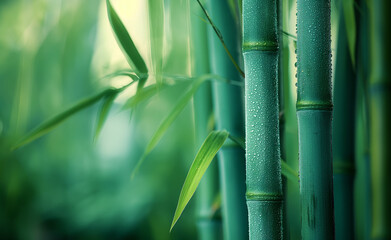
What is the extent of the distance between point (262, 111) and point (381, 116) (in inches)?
6.7

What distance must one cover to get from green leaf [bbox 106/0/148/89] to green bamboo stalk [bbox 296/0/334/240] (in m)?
0.18

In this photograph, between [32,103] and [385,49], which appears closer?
[385,49]

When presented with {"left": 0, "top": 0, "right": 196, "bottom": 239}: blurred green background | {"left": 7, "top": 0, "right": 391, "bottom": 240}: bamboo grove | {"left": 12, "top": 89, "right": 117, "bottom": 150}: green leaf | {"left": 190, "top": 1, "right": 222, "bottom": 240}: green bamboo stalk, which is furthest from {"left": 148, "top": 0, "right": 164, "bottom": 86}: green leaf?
{"left": 0, "top": 0, "right": 196, "bottom": 239}: blurred green background

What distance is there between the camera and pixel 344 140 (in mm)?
548

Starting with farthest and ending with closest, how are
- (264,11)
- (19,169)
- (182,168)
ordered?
(19,169) → (182,168) → (264,11)

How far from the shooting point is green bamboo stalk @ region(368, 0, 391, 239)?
1.55 feet

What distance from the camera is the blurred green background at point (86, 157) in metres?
1.39

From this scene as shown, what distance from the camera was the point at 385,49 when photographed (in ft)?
1.59

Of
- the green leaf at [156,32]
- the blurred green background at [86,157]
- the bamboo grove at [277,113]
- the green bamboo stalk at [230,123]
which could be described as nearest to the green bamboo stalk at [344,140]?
the bamboo grove at [277,113]

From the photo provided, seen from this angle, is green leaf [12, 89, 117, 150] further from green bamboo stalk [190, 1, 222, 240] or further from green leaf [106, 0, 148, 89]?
green bamboo stalk [190, 1, 222, 240]

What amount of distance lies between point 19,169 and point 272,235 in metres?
1.42

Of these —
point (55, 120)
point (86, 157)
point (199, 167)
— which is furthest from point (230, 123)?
point (86, 157)

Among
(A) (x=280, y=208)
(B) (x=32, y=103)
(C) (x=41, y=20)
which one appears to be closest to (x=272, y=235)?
(A) (x=280, y=208)

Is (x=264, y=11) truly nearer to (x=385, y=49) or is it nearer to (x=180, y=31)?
(x=385, y=49)
